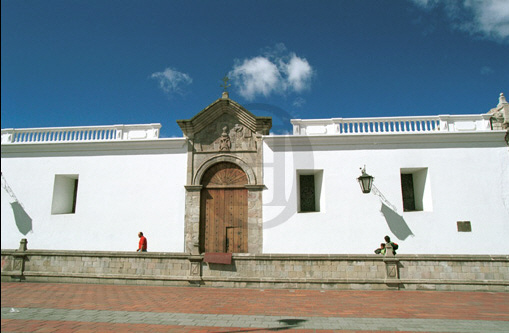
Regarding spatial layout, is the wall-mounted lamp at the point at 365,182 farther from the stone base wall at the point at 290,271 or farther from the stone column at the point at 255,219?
the stone column at the point at 255,219

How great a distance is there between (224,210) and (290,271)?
4570 millimetres

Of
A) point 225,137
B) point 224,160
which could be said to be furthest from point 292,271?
point 225,137

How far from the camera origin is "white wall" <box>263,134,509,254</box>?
12859 millimetres

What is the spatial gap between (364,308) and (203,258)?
15.3 feet

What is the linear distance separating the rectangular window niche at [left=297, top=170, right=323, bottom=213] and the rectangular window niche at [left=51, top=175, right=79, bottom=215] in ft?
31.3

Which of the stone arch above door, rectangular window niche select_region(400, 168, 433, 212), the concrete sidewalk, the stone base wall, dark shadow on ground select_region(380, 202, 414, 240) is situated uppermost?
the stone arch above door

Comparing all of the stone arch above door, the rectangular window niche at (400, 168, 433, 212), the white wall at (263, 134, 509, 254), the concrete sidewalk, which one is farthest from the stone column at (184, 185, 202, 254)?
the rectangular window niche at (400, 168, 433, 212)

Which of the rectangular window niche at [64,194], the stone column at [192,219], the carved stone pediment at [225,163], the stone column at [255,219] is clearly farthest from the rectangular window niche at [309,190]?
the rectangular window niche at [64,194]

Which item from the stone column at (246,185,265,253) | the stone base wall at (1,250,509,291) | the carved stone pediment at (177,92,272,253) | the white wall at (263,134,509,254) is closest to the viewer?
the stone base wall at (1,250,509,291)

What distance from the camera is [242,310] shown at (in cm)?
739

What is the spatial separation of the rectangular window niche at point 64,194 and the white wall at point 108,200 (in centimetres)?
22

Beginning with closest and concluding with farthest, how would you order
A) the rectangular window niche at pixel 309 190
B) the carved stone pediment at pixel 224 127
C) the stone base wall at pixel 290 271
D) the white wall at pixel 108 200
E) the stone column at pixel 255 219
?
the stone base wall at pixel 290 271
the stone column at pixel 255 219
the white wall at pixel 108 200
the rectangular window niche at pixel 309 190
the carved stone pediment at pixel 224 127

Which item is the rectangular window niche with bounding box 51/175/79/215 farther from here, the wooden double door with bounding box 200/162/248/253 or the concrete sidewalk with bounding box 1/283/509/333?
the wooden double door with bounding box 200/162/248/253

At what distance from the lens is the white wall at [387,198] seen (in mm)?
12859
